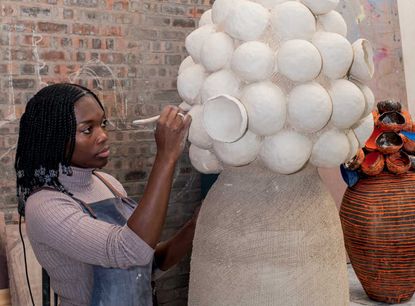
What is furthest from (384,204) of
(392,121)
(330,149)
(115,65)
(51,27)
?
(51,27)

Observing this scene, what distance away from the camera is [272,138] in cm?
184

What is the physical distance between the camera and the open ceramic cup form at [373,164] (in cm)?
368

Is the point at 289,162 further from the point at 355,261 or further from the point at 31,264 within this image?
the point at 355,261

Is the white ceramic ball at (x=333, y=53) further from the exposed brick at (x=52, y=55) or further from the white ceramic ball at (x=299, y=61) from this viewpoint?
the exposed brick at (x=52, y=55)

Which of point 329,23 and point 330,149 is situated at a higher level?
point 329,23

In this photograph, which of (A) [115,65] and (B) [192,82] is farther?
(A) [115,65]

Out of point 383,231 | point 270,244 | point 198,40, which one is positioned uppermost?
point 198,40

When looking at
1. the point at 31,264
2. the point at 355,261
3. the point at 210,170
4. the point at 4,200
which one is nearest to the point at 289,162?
A: the point at 210,170

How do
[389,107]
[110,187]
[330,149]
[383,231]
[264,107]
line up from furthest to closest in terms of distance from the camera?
1. [389,107]
2. [383,231]
3. [110,187]
4. [330,149]
5. [264,107]

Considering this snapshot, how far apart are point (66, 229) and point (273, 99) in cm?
67

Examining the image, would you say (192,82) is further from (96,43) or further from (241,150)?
(96,43)

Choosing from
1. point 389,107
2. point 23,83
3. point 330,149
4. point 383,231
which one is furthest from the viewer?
point 389,107

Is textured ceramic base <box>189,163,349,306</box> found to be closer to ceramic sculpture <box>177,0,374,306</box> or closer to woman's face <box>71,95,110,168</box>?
ceramic sculpture <box>177,0,374,306</box>

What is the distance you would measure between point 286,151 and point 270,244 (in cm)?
28
